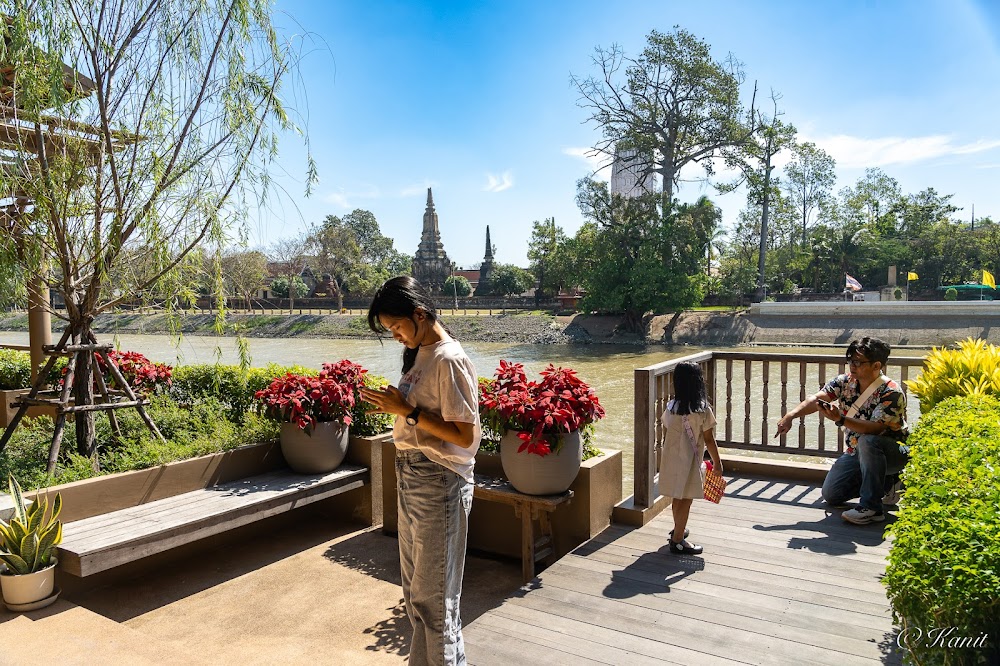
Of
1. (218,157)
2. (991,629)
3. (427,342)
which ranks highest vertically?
(218,157)

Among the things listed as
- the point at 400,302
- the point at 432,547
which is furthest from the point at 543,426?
the point at 400,302

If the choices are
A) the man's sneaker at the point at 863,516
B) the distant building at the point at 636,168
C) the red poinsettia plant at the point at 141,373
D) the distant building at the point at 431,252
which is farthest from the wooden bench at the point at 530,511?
the distant building at the point at 431,252

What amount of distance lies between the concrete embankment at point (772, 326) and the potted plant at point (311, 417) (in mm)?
26829

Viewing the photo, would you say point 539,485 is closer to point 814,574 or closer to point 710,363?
point 814,574

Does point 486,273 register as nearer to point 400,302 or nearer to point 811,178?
point 811,178

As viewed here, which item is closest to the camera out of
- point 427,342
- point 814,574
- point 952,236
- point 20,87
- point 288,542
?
point 427,342

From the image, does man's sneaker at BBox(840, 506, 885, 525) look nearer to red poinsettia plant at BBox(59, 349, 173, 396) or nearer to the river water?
red poinsettia plant at BBox(59, 349, 173, 396)

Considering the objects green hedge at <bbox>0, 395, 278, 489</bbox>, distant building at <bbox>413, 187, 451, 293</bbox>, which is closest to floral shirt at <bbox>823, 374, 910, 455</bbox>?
green hedge at <bbox>0, 395, 278, 489</bbox>

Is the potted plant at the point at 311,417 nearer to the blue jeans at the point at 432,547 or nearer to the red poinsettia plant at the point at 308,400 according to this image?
the red poinsettia plant at the point at 308,400

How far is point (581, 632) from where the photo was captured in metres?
3.06

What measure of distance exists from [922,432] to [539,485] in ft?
6.61

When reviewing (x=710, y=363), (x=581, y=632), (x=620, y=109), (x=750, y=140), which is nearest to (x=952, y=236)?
(x=750, y=140)

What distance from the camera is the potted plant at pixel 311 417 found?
5.15 m

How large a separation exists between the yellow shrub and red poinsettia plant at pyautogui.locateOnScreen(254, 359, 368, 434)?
403 centimetres
